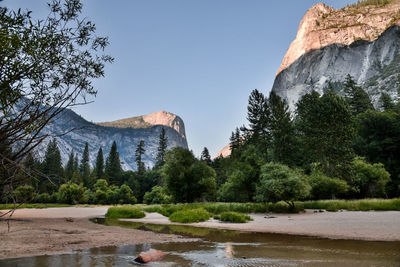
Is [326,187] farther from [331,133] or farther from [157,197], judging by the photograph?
[157,197]

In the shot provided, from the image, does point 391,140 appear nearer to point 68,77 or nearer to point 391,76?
point 68,77

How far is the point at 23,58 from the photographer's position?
4.85 metres

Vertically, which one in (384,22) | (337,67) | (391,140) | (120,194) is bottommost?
(120,194)

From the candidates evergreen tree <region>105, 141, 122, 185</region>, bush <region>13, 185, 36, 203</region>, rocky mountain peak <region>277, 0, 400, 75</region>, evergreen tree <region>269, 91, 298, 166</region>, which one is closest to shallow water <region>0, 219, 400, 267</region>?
bush <region>13, 185, 36, 203</region>

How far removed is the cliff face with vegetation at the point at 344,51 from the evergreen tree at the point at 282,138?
69.6 metres

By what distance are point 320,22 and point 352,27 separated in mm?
26748

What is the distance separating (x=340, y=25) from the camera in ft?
471

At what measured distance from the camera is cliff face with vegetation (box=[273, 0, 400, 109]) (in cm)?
11220

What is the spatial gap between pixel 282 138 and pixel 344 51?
112629mm

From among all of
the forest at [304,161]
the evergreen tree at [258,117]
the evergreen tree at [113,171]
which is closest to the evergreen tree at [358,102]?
the forest at [304,161]

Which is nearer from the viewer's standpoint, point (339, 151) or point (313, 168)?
point (339, 151)

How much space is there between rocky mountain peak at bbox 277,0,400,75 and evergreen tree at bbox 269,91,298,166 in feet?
363

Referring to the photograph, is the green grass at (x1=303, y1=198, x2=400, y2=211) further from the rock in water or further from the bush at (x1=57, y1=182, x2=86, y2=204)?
the bush at (x1=57, y1=182, x2=86, y2=204)

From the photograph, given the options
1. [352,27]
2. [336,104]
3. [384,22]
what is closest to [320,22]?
[352,27]
